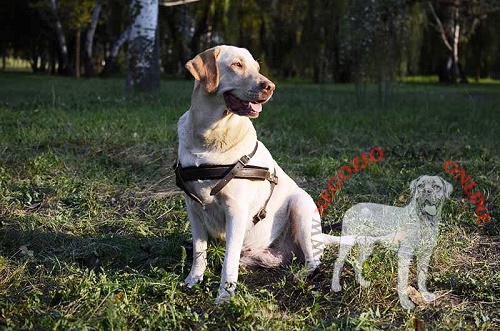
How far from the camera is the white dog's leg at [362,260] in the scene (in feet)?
11.1

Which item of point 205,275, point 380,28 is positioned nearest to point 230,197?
point 205,275

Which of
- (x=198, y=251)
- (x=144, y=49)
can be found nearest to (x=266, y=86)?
(x=198, y=251)

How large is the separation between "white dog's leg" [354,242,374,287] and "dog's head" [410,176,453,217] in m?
0.39

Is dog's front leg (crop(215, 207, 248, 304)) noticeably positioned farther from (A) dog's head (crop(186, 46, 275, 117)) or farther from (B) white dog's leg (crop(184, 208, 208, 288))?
(A) dog's head (crop(186, 46, 275, 117))

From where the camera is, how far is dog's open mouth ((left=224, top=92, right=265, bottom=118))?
3396 millimetres

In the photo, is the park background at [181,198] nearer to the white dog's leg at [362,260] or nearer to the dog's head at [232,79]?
the white dog's leg at [362,260]

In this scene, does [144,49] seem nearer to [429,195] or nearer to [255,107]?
[255,107]

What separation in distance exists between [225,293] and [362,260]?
0.86 meters

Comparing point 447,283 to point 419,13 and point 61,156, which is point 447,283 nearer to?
point 61,156

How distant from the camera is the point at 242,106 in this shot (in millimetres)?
3432

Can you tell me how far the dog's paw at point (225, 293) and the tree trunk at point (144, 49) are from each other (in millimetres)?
9452

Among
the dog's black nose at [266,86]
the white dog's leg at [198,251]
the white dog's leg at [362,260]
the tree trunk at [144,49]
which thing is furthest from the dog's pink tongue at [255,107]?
the tree trunk at [144,49]

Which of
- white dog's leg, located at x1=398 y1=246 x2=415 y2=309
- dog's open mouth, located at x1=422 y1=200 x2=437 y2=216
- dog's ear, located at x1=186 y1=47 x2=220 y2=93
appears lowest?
white dog's leg, located at x1=398 y1=246 x2=415 y2=309

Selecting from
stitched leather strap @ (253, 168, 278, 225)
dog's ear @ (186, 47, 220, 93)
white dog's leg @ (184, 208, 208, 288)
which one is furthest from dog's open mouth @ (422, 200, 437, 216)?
dog's ear @ (186, 47, 220, 93)
